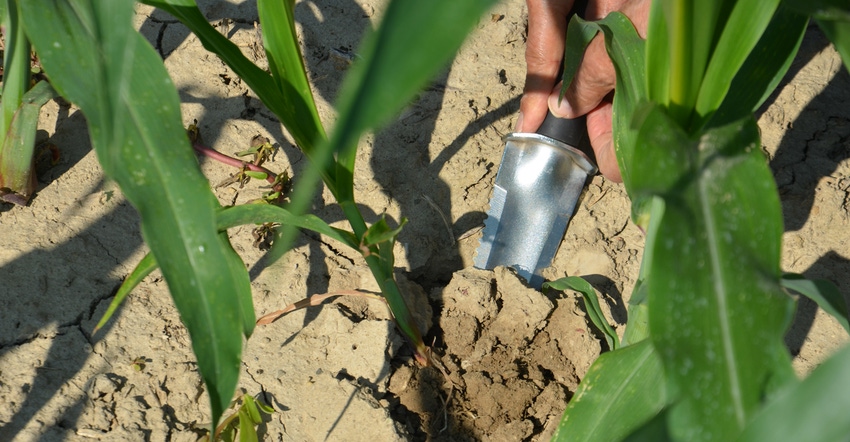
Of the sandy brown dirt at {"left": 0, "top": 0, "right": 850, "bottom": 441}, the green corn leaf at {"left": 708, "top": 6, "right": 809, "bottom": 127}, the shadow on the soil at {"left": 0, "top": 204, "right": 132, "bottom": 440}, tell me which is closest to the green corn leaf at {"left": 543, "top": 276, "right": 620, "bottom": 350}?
the sandy brown dirt at {"left": 0, "top": 0, "right": 850, "bottom": 441}

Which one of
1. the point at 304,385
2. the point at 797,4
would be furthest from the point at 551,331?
the point at 797,4

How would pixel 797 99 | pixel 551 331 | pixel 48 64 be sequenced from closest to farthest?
pixel 48 64 < pixel 551 331 < pixel 797 99

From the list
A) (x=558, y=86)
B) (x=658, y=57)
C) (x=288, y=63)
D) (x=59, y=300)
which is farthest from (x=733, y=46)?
(x=59, y=300)

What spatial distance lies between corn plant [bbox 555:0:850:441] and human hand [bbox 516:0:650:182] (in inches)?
27.0

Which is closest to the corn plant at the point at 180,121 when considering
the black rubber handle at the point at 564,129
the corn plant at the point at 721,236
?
the corn plant at the point at 721,236

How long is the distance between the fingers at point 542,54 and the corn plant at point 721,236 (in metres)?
0.74

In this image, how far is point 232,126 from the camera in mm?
1710

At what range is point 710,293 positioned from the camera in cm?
72

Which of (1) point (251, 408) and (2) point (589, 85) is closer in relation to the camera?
(1) point (251, 408)

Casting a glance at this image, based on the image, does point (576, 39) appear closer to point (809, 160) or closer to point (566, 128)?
point (566, 128)

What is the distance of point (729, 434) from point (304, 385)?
910mm

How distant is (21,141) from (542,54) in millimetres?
1226

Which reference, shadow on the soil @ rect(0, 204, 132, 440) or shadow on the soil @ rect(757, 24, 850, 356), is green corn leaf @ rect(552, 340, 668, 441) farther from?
shadow on the soil @ rect(0, 204, 132, 440)

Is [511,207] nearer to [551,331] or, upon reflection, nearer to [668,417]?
[551,331]
